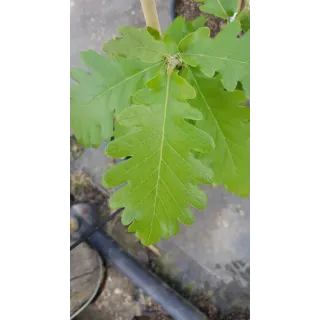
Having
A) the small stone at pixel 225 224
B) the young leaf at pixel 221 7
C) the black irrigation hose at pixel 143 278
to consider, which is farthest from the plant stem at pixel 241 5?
the black irrigation hose at pixel 143 278

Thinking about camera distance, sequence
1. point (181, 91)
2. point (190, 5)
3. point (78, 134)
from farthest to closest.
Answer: point (190, 5)
point (78, 134)
point (181, 91)

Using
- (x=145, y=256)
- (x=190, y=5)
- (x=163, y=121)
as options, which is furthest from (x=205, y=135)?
(x=145, y=256)

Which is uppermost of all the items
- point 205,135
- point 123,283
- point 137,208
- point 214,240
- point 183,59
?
point 183,59

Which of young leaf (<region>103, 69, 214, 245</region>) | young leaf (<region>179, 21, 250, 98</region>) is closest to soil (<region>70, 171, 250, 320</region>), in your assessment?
young leaf (<region>103, 69, 214, 245</region>)

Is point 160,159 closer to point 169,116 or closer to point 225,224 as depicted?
point 169,116

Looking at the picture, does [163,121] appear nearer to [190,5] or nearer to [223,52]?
[223,52]

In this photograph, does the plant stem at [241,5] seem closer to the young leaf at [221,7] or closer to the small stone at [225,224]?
the young leaf at [221,7]

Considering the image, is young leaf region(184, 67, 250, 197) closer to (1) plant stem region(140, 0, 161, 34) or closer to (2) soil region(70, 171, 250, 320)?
(1) plant stem region(140, 0, 161, 34)
